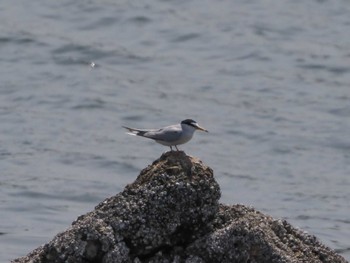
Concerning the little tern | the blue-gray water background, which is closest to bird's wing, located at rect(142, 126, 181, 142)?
the little tern

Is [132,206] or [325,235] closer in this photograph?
[132,206]

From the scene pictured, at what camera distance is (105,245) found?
731cm

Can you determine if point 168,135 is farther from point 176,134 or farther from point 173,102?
point 173,102

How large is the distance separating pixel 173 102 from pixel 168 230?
10.9 m

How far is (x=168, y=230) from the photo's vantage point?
7449 mm

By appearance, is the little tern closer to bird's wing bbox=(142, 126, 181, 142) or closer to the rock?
bird's wing bbox=(142, 126, 181, 142)

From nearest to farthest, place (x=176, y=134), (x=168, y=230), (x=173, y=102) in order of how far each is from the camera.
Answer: (x=168, y=230) → (x=176, y=134) → (x=173, y=102)

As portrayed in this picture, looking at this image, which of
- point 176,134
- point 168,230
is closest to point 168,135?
point 176,134

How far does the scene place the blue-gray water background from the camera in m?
15.0

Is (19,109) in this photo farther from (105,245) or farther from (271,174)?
(105,245)

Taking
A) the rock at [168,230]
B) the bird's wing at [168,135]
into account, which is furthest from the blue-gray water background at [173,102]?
the rock at [168,230]

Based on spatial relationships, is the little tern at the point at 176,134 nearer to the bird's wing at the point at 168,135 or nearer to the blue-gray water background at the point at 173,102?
the bird's wing at the point at 168,135

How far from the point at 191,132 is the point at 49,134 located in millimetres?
9179

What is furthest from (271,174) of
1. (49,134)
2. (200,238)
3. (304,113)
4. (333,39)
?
(200,238)
